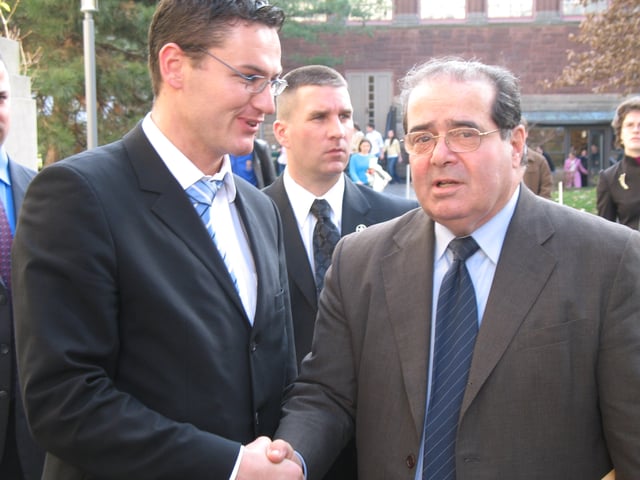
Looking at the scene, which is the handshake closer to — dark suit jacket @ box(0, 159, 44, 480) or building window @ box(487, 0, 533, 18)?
dark suit jacket @ box(0, 159, 44, 480)

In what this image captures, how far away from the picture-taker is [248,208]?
2604 millimetres

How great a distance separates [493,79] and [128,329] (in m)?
1.36

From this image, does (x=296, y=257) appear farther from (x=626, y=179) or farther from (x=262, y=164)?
(x=626, y=179)

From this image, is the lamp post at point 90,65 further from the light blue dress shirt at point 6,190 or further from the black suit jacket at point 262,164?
the light blue dress shirt at point 6,190

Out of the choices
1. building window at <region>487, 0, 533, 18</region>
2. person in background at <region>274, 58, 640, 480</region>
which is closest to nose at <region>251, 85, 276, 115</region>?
person in background at <region>274, 58, 640, 480</region>

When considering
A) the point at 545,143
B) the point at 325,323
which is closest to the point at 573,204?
the point at 545,143

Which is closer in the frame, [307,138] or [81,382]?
[81,382]

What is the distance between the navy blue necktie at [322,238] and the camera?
3.55 metres

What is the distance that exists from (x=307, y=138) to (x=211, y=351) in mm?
1919

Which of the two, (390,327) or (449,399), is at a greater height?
(390,327)

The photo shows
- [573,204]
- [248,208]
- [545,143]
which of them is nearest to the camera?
[248,208]

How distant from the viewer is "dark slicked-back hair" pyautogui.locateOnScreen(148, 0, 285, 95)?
2.29 metres

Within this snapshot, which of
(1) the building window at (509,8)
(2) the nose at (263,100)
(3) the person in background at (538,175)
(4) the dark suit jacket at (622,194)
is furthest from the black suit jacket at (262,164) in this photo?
(1) the building window at (509,8)

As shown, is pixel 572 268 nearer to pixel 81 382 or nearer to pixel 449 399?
pixel 449 399
